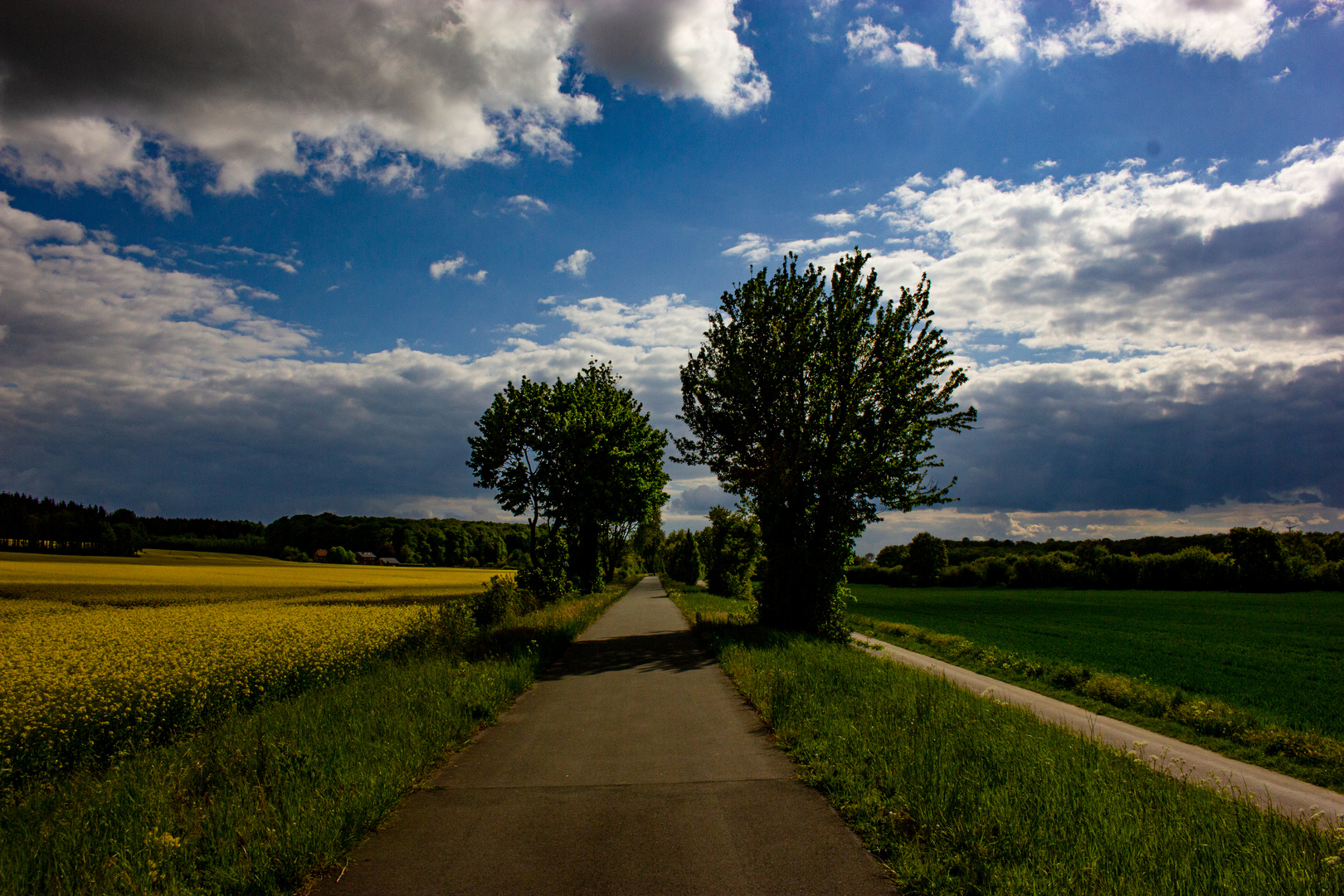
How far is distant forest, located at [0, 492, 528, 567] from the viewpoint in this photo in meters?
65.1

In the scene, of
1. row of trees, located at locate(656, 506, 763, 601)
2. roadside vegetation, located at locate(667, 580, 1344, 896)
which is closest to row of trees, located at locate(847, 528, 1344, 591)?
row of trees, located at locate(656, 506, 763, 601)

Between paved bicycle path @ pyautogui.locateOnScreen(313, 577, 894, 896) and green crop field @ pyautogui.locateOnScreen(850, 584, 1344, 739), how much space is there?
13290mm

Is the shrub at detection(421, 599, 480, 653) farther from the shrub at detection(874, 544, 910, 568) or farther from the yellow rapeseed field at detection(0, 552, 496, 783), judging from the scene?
the shrub at detection(874, 544, 910, 568)

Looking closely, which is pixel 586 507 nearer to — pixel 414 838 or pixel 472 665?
pixel 472 665

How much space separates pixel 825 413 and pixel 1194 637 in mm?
22470

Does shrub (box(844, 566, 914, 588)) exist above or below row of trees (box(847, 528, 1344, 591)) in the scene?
below

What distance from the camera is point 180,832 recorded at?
4449mm

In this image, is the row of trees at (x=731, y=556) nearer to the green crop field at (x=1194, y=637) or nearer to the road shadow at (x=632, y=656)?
the green crop field at (x=1194, y=637)

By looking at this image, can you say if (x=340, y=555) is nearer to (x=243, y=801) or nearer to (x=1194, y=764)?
(x=243, y=801)

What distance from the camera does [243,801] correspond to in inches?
196

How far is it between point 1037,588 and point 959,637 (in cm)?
5954

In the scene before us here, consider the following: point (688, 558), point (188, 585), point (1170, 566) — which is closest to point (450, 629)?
point (188, 585)

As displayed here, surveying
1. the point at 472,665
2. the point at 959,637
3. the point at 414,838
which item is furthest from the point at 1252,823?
the point at 959,637

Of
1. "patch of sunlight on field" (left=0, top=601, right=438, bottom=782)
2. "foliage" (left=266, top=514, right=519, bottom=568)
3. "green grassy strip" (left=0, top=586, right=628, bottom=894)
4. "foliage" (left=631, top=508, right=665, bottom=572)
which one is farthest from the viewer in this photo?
"foliage" (left=266, top=514, right=519, bottom=568)
